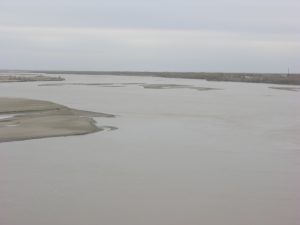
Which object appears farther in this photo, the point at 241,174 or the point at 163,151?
the point at 163,151

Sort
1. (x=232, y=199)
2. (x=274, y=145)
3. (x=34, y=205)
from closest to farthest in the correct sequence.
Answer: (x=34, y=205) < (x=232, y=199) < (x=274, y=145)

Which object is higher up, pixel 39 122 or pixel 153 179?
pixel 39 122

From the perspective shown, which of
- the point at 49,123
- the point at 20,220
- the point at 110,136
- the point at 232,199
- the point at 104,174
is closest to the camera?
the point at 20,220

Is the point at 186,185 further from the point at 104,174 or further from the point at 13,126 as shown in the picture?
the point at 13,126

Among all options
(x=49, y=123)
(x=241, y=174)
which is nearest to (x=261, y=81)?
(x=49, y=123)

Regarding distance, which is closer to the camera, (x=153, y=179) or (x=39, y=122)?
(x=153, y=179)

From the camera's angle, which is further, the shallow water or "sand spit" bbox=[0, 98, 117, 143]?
"sand spit" bbox=[0, 98, 117, 143]

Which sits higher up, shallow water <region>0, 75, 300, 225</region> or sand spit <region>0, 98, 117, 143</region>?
sand spit <region>0, 98, 117, 143</region>
